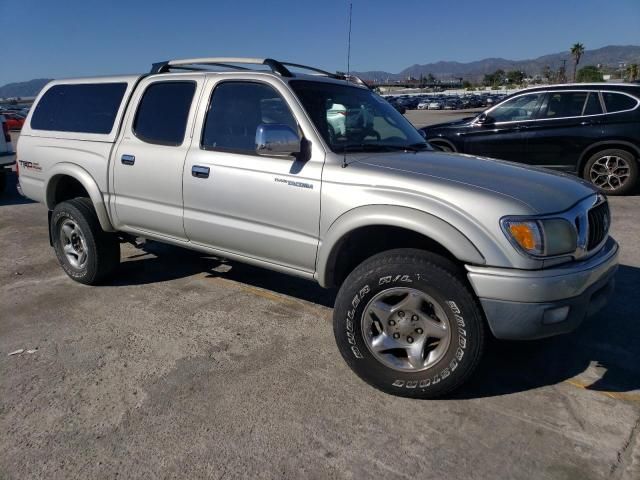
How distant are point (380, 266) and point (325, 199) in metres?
0.58

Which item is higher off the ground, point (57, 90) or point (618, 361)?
point (57, 90)

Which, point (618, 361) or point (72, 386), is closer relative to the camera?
point (72, 386)

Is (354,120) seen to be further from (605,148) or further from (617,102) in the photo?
(617,102)

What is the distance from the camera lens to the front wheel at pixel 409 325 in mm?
2863

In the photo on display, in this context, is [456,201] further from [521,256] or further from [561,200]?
[561,200]

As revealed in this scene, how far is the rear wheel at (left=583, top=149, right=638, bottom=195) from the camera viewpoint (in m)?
8.21

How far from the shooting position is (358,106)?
409 centimetres

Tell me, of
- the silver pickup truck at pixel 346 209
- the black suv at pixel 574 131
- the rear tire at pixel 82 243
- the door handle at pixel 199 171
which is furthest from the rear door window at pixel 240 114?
the black suv at pixel 574 131

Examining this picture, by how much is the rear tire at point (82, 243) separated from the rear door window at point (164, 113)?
3.22 ft

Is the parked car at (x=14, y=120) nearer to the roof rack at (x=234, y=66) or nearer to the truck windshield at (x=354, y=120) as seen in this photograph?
the roof rack at (x=234, y=66)

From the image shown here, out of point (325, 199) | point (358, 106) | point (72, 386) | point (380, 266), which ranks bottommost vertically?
point (72, 386)

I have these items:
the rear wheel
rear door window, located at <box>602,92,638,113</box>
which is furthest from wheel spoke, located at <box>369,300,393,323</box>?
rear door window, located at <box>602,92,638,113</box>

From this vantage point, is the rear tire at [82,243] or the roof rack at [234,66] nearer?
the roof rack at [234,66]

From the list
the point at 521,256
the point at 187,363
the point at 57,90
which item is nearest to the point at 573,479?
the point at 521,256
